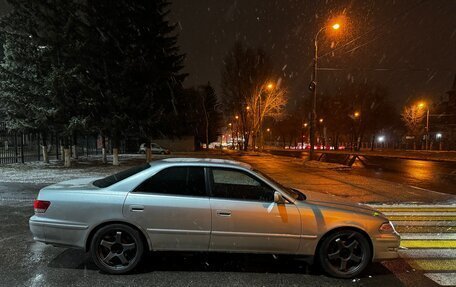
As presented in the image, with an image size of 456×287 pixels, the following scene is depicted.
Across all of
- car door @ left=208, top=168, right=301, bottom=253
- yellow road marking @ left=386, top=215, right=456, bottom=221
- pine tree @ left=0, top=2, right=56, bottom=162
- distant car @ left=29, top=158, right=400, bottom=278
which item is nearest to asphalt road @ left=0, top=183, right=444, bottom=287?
distant car @ left=29, top=158, right=400, bottom=278

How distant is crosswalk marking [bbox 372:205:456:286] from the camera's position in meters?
5.10

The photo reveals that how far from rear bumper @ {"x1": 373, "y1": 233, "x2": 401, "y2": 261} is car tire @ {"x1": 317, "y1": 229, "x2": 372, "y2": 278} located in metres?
0.09

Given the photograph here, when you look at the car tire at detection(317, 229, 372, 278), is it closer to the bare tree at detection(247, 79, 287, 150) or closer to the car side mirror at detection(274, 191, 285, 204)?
the car side mirror at detection(274, 191, 285, 204)

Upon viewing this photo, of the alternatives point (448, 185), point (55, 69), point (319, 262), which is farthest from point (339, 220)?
point (55, 69)

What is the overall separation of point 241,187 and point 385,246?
213 centimetres

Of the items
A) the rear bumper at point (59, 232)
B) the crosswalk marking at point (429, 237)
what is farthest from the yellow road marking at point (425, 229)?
the rear bumper at point (59, 232)

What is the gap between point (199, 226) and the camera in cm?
472

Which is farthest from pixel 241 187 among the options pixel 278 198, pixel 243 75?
pixel 243 75

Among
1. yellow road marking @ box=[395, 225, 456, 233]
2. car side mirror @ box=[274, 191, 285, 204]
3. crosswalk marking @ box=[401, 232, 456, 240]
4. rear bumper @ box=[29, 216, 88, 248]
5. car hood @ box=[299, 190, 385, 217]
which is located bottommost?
crosswalk marking @ box=[401, 232, 456, 240]

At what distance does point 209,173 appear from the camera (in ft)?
16.5

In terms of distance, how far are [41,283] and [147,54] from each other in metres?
19.5

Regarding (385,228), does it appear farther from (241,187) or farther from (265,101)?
(265,101)

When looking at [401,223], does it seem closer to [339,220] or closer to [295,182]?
[339,220]

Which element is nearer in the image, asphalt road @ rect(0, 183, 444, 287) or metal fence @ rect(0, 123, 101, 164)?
asphalt road @ rect(0, 183, 444, 287)
